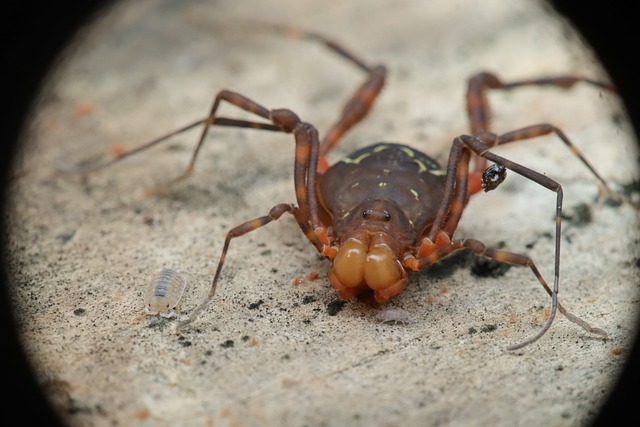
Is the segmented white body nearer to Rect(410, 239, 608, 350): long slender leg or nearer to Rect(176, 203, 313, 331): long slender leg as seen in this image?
Rect(176, 203, 313, 331): long slender leg

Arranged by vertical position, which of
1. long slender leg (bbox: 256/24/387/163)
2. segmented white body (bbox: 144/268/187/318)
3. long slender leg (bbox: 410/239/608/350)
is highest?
long slender leg (bbox: 256/24/387/163)

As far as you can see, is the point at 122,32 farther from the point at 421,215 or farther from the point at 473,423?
the point at 473,423

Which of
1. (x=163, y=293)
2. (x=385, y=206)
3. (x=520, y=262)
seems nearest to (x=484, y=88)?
(x=385, y=206)

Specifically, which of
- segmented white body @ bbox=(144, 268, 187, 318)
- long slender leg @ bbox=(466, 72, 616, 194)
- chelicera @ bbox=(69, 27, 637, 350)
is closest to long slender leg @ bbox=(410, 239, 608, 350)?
chelicera @ bbox=(69, 27, 637, 350)

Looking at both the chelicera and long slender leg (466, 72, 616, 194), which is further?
long slender leg (466, 72, 616, 194)

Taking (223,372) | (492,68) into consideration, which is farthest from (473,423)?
(492,68)

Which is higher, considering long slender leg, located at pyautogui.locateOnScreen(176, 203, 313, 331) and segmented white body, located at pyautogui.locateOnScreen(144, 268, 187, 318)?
long slender leg, located at pyautogui.locateOnScreen(176, 203, 313, 331)

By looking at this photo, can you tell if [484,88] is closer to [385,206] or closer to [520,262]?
[385,206]
